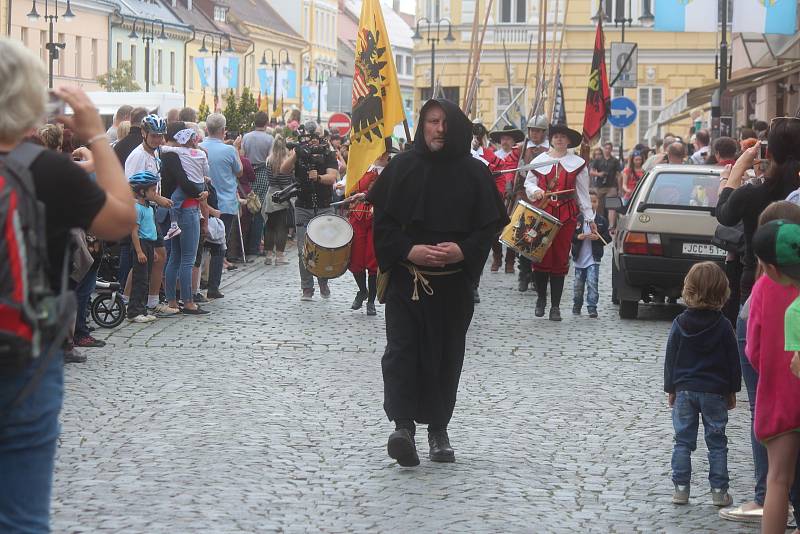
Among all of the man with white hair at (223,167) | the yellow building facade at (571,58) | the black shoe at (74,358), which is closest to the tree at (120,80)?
the yellow building facade at (571,58)

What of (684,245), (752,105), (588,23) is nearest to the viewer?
(684,245)

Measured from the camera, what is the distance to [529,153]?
18062 mm

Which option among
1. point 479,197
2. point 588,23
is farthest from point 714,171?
point 588,23

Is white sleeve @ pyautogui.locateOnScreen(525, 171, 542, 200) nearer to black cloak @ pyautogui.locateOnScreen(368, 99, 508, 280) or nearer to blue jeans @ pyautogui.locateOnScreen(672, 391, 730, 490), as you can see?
black cloak @ pyautogui.locateOnScreen(368, 99, 508, 280)

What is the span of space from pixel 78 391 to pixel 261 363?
184 cm

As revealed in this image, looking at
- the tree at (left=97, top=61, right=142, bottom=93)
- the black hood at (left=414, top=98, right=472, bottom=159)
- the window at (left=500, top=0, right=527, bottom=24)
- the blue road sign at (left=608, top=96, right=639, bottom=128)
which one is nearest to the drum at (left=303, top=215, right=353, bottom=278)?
the black hood at (left=414, top=98, right=472, bottom=159)

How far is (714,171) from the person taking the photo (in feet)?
50.7

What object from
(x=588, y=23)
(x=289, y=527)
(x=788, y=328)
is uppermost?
(x=588, y=23)

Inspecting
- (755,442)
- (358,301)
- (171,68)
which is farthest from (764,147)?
(171,68)

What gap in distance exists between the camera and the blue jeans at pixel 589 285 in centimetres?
1564

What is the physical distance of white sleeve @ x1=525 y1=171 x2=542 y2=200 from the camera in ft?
49.5

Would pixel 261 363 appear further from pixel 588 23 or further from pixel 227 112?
pixel 588 23

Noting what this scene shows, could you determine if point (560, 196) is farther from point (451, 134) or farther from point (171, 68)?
point (171, 68)

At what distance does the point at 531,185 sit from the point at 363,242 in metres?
1.83
